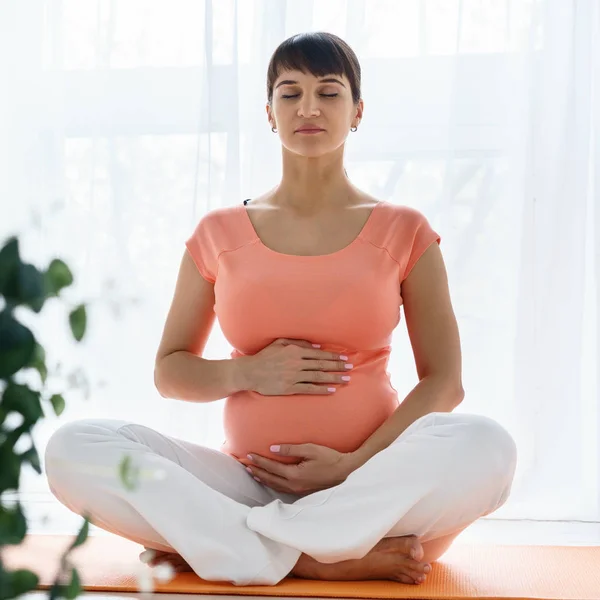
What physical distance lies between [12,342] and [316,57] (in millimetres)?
1855

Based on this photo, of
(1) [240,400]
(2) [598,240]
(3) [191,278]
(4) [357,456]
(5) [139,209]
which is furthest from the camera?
(5) [139,209]

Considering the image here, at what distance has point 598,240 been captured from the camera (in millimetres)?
2734

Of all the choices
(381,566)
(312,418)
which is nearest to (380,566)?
(381,566)

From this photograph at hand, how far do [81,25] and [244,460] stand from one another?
1543 millimetres

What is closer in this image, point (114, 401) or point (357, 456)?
point (357, 456)

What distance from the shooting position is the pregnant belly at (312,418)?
6.97ft

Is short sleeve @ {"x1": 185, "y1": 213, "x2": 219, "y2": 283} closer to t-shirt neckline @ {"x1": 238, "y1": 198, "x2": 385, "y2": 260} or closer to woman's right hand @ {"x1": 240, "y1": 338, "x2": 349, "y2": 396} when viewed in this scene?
t-shirt neckline @ {"x1": 238, "y1": 198, "x2": 385, "y2": 260}

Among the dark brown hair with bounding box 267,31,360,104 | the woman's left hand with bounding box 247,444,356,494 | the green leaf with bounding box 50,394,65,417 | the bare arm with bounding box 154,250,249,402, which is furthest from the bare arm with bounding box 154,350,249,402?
the green leaf with bounding box 50,394,65,417

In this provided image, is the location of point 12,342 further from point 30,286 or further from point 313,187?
point 313,187

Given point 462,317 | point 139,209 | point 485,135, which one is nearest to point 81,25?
point 139,209

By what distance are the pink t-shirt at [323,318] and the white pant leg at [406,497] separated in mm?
226

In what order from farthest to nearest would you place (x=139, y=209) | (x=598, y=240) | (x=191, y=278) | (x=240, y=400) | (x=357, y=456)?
(x=139, y=209) → (x=598, y=240) → (x=191, y=278) → (x=240, y=400) → (x=357, y=456)

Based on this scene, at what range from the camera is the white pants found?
1854mm

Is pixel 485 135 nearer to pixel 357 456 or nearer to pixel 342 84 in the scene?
pixel 342 84
